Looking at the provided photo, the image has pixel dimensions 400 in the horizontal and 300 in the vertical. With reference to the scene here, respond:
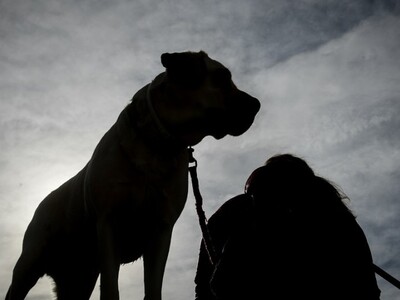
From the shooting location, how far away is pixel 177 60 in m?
3.70

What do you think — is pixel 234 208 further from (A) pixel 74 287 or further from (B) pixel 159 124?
(A) pixel 74 287

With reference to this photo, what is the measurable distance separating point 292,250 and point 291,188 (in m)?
0.58

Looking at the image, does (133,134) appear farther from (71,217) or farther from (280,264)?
(280,264)

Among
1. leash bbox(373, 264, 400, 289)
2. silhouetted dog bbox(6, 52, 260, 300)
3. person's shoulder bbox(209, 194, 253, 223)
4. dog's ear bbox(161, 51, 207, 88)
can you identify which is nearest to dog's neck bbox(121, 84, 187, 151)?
silhouetted dog bbox(6, 52, 260, 300)

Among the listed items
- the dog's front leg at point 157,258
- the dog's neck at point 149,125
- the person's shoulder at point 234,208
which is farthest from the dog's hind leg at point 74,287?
the dog's neck at point 149,125

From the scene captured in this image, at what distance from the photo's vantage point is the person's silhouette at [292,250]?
3053mm

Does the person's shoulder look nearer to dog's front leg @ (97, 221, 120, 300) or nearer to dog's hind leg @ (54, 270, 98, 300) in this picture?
dog's front leg @ (97, 221, 120, 300)

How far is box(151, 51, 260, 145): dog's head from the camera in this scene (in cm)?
368

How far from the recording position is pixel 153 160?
11.8ft

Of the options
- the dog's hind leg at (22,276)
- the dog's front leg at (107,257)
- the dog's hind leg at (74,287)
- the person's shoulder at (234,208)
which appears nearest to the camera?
the dog's front leg at (107,257)

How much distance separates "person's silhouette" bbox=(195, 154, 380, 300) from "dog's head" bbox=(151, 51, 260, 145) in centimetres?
57

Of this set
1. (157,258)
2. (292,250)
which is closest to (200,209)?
(157,258)

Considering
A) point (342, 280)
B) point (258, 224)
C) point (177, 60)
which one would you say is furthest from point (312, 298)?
point (177, 60)

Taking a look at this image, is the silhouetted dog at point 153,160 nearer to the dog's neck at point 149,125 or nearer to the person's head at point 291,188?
the dog's neck at point 149,125
